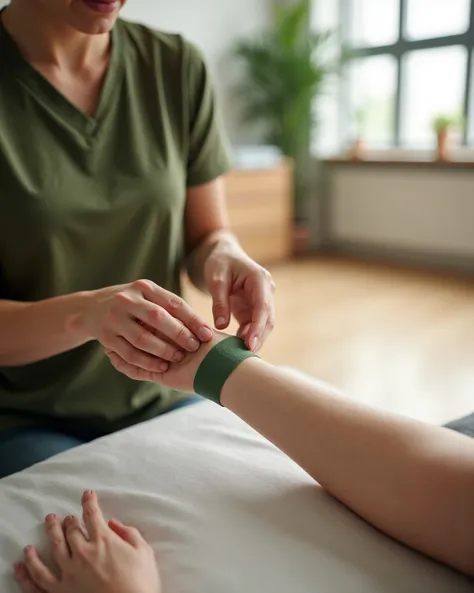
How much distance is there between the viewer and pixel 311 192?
4.31 m

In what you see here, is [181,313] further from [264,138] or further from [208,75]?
[264,138]

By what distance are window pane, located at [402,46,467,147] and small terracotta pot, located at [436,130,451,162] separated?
0.13 m

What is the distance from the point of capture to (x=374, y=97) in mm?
4129

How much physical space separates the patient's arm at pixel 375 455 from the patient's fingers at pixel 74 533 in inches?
8.5

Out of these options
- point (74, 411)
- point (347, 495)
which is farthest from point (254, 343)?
point (74, 411)

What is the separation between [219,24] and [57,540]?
12.4 feet

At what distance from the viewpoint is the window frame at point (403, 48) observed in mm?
3523

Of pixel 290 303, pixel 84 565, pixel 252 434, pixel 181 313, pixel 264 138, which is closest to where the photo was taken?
pixel 84 565

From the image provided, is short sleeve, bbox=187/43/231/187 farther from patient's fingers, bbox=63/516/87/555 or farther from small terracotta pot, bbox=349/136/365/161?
small terracotta pot, bbox=349/136/365/161

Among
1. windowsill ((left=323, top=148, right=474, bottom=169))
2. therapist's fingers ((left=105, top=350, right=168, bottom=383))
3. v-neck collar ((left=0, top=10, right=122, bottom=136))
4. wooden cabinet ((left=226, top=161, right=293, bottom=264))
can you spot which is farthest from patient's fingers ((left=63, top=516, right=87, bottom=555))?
windowsill ((left=323, top=148, right=474, bottom=169))

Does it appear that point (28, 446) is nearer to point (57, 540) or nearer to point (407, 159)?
point (57, 540)

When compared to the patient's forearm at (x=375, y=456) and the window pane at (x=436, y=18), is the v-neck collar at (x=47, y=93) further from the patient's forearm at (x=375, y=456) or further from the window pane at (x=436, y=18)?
the window pane at (x=436, y=18)

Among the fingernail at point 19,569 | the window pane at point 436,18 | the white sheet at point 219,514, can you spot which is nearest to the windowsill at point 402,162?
the window pane at point 436,18

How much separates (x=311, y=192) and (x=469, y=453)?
3.78m
